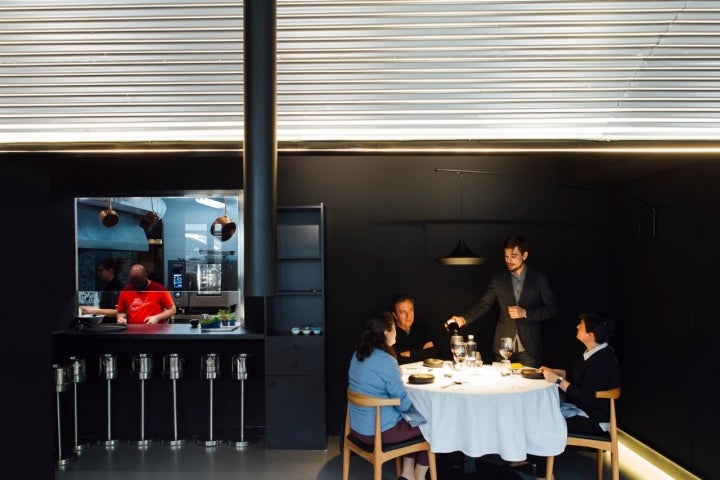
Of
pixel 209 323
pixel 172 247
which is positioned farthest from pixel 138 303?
pixel 209 323

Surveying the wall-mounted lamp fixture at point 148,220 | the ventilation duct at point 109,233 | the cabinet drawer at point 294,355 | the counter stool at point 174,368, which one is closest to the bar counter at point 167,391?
the counter stool at point 174,368

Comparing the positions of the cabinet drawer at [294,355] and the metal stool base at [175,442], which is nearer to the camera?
the cabinet drawer at [294,355]

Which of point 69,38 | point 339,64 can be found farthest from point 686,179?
point 69,38

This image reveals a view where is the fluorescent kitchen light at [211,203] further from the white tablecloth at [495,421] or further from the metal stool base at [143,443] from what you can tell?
the white tablecloth at [495,421]

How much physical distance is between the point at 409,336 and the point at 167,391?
2470 millimetres

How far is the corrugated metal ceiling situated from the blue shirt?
154 cm

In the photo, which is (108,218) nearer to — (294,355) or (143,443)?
(143,443)

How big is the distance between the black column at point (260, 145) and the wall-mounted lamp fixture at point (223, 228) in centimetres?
485

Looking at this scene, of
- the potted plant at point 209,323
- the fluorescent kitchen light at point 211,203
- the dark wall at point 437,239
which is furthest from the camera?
the fluorescent kitchen light at point 211,203

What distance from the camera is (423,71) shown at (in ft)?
9.95

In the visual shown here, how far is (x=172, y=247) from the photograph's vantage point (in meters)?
6.87

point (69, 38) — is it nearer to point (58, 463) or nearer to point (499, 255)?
point (58, 463)

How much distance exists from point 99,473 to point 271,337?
1.77m

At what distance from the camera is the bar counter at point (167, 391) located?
19.7ft
